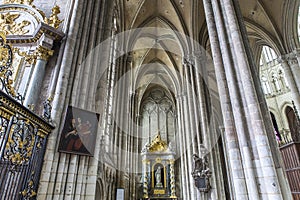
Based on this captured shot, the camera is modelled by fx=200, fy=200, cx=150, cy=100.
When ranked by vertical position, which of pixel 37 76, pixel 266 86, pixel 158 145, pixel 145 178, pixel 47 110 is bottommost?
pixel 145 178

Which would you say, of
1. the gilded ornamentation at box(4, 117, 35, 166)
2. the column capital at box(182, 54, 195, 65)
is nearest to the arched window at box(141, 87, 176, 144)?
the column capital at box(182, 54, 195, 65)

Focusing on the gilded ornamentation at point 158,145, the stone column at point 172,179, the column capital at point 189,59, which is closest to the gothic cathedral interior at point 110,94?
the column capital at point 189,59

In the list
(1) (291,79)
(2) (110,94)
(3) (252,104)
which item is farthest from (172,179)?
(3) (252,104)

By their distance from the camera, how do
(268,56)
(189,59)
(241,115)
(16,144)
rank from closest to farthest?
(16,144) < (241,115) < (189,59) < (268,56)

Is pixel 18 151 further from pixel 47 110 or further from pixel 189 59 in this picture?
pixel 189 59

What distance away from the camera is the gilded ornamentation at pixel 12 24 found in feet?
21.2

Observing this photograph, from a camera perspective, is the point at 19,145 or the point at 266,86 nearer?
the point at 19,145

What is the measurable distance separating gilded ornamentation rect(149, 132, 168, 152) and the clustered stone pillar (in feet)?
46.3

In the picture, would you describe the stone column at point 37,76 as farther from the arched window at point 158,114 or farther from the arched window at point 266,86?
the arched window at point 266,86

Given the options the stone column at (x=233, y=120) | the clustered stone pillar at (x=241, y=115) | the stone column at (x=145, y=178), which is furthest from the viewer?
the stone column at (x=145, y=178)

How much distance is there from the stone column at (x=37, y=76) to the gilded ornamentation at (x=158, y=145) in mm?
14644

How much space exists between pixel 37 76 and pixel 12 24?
8.40 ft

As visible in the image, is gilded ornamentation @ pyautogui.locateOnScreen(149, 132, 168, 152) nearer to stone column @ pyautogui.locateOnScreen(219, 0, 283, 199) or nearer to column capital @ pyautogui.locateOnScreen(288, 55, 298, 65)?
column capital @ pyautogui.locateOnScreen(288, 55, 298, 65)

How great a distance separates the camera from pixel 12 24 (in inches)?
260
